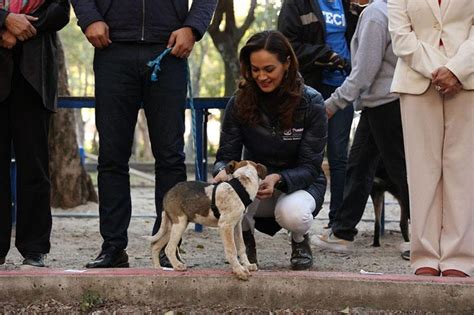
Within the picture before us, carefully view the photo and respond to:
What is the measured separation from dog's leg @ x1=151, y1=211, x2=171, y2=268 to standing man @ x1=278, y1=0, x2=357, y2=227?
255 centimetres

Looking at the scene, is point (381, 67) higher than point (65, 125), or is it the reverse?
point (381, 67)

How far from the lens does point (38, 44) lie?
18.0 feet

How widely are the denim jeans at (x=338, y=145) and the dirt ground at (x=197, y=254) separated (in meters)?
0.48

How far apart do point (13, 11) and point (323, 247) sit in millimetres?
2947

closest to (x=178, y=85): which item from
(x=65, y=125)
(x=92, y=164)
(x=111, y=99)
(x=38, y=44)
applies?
(x=111, y=99)

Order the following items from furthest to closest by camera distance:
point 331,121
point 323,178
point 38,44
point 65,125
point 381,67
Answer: point 65,125, point 331,121, point 381,67, point 323,178, point 38,44

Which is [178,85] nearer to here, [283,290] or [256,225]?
[256,225]

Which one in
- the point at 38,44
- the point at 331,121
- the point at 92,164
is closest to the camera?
the point at 38,44

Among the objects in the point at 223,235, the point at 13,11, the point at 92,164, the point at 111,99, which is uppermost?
the point at 13,11

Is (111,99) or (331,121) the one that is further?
(331,121)

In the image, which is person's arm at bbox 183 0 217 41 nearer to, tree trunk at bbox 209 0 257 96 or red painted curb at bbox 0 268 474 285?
red painted curb at bbox 0 268 474 285

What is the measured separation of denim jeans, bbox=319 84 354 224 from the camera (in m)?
7.46

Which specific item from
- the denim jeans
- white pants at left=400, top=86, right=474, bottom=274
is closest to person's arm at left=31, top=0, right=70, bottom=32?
white pants at left=400, top=86, right=474, bottom=274

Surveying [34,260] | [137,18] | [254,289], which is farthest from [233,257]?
[137,18]
